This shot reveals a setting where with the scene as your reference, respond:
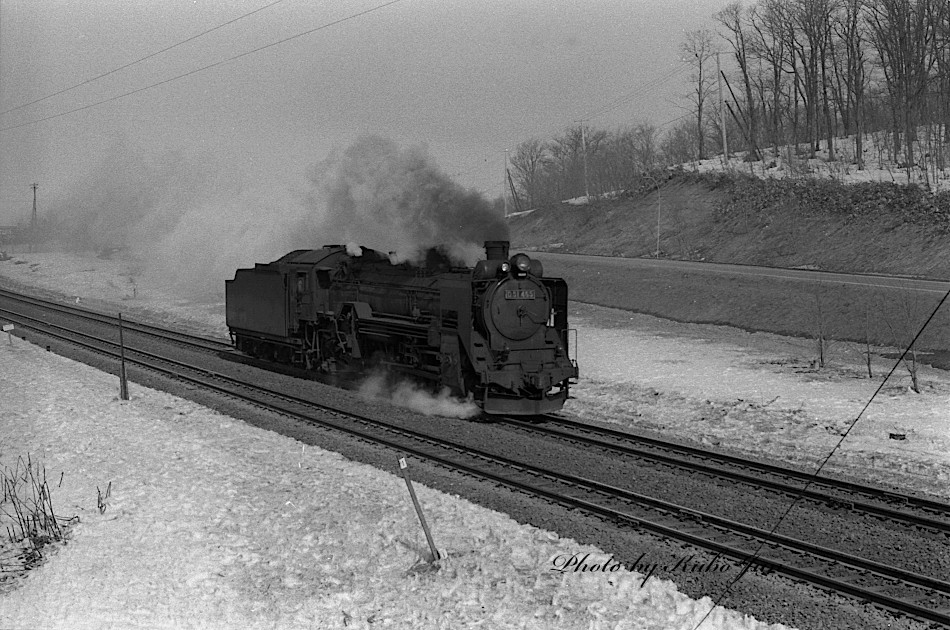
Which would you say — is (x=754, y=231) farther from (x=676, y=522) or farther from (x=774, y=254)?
(x=676, y=522)

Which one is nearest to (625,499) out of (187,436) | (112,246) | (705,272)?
(187,436)

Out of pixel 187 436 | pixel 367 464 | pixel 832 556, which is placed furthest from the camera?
pixel 187 436

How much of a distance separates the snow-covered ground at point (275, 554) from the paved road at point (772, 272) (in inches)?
718

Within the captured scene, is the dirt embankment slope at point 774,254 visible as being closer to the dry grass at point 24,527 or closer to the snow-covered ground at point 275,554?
the snow-covered ground at point 275,554

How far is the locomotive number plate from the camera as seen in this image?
15.2 m

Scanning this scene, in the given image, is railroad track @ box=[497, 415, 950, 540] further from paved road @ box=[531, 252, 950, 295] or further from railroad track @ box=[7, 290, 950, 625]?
paved road @ box=[531, 252, 950, 295]

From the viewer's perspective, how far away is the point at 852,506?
10.4m

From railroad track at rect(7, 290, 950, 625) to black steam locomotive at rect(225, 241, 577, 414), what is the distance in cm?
185

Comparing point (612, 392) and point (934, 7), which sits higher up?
point (934, 7)

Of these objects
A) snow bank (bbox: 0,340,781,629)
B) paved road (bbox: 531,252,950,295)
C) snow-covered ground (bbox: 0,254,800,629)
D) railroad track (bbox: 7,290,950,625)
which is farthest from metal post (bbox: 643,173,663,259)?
snow bank (bbox: 0,340,781,629)

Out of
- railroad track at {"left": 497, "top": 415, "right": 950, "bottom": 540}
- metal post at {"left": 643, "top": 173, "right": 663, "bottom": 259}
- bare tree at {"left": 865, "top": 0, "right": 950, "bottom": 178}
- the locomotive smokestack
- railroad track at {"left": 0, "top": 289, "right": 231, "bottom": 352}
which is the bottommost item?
railroad track at {"left": 497, "top": 415, "right": 950, "bottom": 540}

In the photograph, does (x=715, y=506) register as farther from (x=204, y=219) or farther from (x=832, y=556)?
(x=204, y=219)

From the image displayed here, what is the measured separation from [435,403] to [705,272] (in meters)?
20.4

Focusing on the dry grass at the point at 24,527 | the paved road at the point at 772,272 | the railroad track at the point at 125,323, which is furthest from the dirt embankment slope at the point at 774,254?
the dry grass at the point at 24,527
